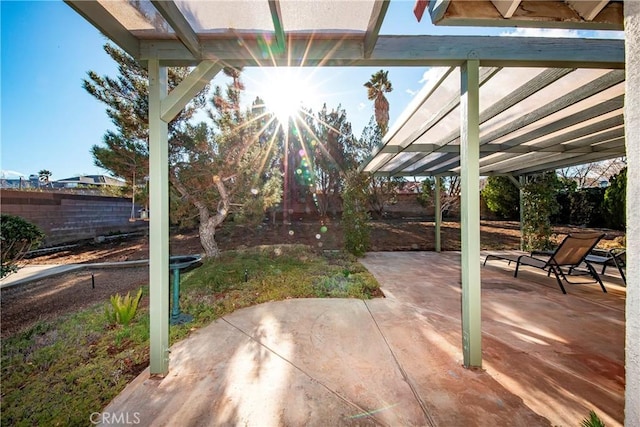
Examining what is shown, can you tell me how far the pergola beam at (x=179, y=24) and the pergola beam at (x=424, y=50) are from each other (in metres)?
0.08

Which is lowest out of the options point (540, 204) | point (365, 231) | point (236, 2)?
point (365, 231)

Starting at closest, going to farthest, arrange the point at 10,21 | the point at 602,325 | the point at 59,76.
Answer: the point at 602,325, the point at 10,21, the point at 59,76

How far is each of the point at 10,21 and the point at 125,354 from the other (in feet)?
18.1

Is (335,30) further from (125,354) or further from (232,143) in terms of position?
(232,143)

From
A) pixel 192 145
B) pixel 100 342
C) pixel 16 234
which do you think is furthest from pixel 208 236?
pixel 100 342

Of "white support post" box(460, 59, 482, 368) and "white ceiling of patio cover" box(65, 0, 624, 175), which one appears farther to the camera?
"white support post" box(460, 59, 482, 368)

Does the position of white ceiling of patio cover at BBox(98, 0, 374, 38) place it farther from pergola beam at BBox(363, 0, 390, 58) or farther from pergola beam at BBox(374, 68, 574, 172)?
pergola beam at BBox(374, 68, 574, 172)

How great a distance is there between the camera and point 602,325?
2.54 m

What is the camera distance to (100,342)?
226 cm

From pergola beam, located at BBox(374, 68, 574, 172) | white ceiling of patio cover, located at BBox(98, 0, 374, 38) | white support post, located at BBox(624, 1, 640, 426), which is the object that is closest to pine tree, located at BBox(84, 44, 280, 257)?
white ceiling of patio cover, located at BBox(98, 0, 374, 38)

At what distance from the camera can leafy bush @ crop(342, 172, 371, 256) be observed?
6.38 metres

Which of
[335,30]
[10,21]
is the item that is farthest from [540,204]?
[10,21]

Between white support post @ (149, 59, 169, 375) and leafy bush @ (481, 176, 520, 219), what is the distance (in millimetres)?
12353

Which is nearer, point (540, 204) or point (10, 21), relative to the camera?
point (10, 21)
